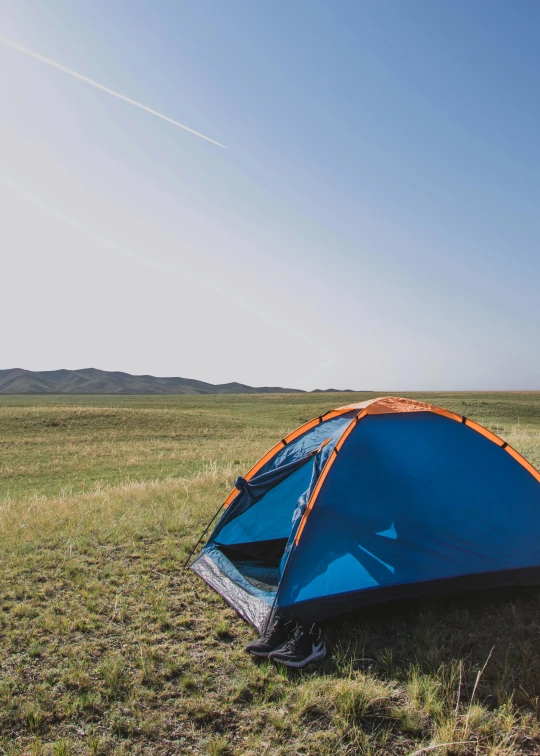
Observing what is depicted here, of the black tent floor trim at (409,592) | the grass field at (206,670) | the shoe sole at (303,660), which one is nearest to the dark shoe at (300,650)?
the shoe sole at (303,660)

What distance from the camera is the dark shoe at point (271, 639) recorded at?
5.04 m

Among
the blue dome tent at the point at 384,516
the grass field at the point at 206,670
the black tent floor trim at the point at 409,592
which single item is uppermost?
the blue dome tent at the point at 384,516

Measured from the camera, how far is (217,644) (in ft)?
17.5

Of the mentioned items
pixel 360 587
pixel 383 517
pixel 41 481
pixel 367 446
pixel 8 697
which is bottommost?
pixel 41 481

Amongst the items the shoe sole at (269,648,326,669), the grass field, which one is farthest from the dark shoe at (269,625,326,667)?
the grass field

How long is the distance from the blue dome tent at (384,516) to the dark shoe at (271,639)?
14cm

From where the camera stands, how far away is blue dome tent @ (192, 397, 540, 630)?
5.69 meters

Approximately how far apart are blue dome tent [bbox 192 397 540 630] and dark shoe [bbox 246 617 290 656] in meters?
0.14

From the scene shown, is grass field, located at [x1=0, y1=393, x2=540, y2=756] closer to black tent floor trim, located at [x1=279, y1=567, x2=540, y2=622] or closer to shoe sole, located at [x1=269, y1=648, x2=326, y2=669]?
shoe sole, located at [x1=269, y1=648, x2=326, y2=669]

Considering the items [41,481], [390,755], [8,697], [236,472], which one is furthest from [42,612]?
[41,481]

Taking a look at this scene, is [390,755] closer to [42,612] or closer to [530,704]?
[530,704]

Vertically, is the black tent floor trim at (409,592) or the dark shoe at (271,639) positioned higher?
the black tent floor trim at (409,592)

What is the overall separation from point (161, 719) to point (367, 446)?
3831mm

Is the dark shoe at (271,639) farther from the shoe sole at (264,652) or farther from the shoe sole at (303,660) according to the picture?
the shoe sole at (303,660)
